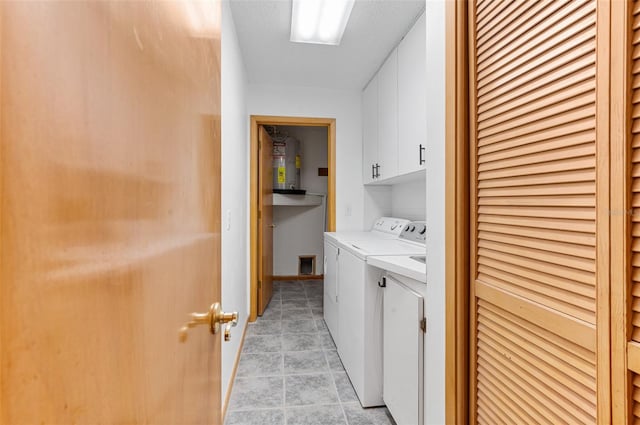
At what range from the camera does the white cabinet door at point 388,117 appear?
2.43m

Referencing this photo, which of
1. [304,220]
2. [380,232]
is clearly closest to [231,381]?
[380,232]

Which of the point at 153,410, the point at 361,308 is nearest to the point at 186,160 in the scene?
A: the point at 153,410

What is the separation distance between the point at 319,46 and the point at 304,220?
279 cm

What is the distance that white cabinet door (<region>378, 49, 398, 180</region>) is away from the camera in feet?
7.96

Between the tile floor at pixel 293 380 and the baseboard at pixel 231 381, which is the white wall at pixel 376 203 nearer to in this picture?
the tile floor at pixel 293 380

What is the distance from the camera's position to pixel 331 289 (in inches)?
106

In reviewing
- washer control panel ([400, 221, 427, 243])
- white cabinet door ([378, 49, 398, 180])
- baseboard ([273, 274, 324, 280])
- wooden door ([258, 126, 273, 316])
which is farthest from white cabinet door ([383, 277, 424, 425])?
baseboard ([273, 274, 324, 280])

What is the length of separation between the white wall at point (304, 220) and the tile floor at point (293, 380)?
158 cm

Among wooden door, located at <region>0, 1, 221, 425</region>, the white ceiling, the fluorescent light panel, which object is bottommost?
wooden door, located at <region>0, 1, 221, 425</region>

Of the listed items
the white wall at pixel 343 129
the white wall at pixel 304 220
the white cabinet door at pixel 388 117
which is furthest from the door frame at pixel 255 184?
the white wall at pixel 304 220

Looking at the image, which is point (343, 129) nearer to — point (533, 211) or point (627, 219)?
point (533, 211)

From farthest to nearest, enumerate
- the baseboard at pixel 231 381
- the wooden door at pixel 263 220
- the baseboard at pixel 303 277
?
1. the baseboard at pixel 303 277
2. the wooden door at pixel 263 220
3. the baseboard at pixel 231 381

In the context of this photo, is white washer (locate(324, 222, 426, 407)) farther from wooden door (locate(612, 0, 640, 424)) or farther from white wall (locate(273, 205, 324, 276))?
white wall (locate(273, 205, 324, 276))

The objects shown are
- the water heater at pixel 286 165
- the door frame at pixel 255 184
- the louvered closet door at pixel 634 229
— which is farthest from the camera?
the water heater at pixel 286 165
